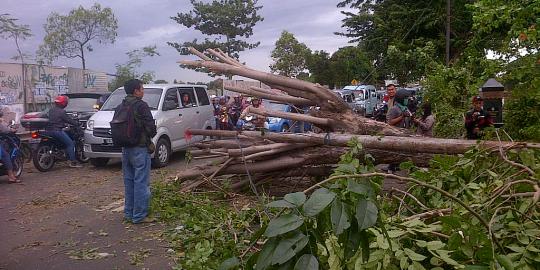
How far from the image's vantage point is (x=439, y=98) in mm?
10883

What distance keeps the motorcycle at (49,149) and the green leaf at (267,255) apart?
9.89m

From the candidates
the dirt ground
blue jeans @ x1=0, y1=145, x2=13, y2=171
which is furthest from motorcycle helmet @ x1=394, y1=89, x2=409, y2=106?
blue jeans @ x1=0, y1=145, x2=13, y2=171

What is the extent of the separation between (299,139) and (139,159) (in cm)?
215

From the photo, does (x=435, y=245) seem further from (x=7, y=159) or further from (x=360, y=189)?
(x=7, y=159)

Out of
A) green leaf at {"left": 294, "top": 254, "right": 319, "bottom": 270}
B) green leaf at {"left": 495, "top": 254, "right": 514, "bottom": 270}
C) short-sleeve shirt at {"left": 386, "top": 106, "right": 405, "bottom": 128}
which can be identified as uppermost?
short-sleeve shirt at {"left": 386, "top": 106, "right": 405, "bottom": 128}

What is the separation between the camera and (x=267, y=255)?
1.60 meters

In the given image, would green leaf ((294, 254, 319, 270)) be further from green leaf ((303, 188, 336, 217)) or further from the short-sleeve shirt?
the short-sleeve shirt

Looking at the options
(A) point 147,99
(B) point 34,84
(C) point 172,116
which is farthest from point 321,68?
(A) point 147,99

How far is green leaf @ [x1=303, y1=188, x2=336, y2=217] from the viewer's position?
1578 mm

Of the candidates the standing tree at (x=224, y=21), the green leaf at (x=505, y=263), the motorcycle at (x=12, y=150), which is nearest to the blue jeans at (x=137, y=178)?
the motorcycle at (x=12, y=150)

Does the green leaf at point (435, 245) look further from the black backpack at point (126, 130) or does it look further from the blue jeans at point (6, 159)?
the blue jeans at point (6, 159)

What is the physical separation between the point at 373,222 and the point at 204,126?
36.4ft

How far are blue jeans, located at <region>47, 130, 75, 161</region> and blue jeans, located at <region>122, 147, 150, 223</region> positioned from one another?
4927mm

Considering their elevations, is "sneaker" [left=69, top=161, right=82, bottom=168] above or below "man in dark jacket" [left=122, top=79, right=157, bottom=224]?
below
